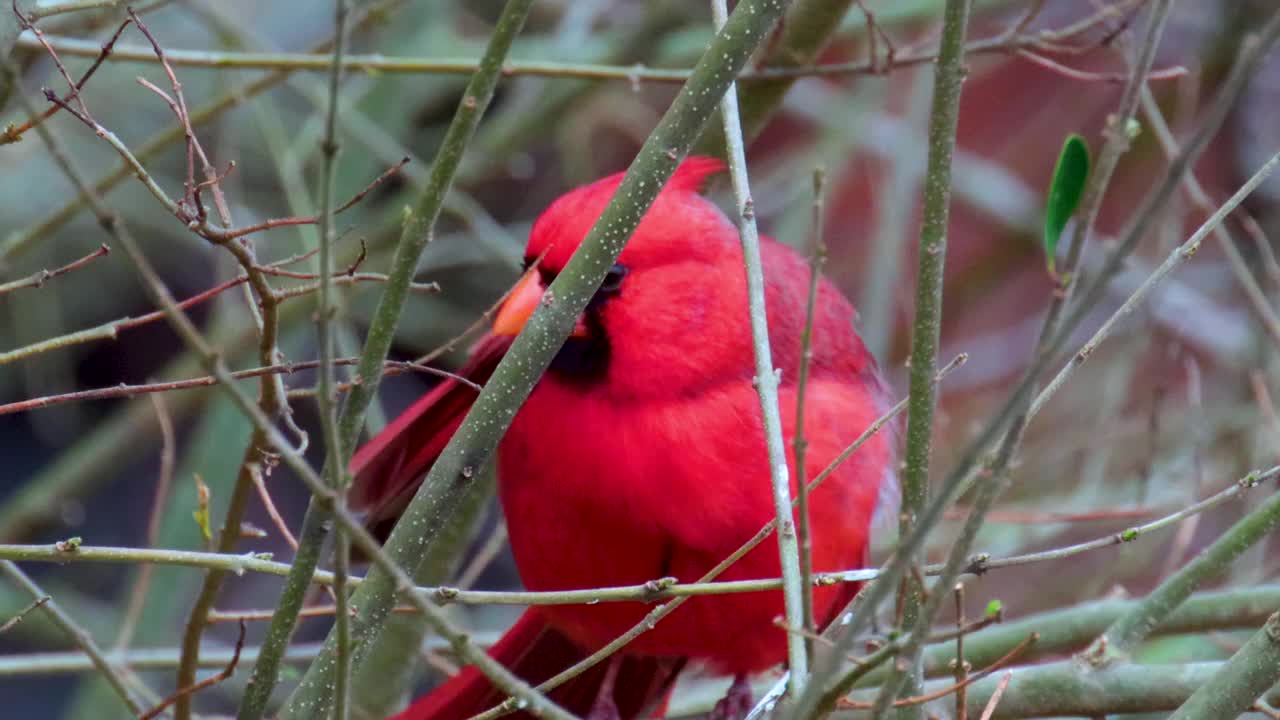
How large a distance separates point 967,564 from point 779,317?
32.0 inches

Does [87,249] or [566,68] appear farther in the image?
[87,249]

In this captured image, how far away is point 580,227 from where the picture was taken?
1.71 metres

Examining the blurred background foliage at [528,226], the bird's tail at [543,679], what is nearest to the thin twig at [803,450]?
the blurred background foliage at [528,226]

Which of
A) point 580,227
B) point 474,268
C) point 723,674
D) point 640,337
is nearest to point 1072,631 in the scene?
point 723,674

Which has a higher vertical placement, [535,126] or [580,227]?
[535,126]

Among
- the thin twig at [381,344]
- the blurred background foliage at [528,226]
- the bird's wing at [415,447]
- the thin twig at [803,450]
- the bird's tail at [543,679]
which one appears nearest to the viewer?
the thin twig at [803,450]

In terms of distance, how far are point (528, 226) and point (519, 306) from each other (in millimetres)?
2201

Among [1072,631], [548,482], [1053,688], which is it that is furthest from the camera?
[1072,631]

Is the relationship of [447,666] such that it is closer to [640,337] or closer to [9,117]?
[640,337]

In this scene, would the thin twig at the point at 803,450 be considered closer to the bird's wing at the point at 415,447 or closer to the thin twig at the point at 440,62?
the thin twig at the point at 440,62

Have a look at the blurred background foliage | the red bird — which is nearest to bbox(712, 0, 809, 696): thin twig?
the red bird

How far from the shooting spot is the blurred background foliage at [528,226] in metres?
2.71

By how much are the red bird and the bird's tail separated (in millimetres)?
224

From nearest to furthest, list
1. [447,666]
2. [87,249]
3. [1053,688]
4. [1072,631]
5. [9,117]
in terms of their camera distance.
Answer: [1053,688] → [1072,631] → [447,666] → [9,117] → [87,249]
